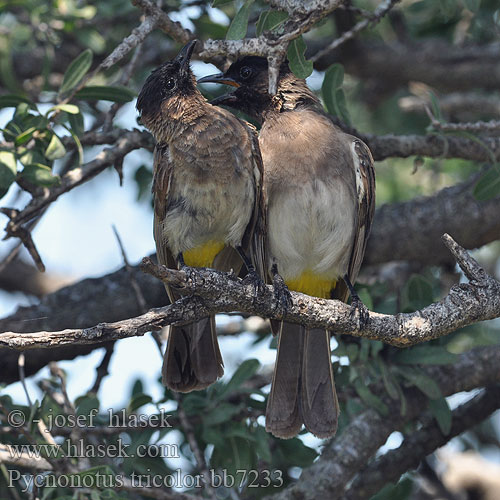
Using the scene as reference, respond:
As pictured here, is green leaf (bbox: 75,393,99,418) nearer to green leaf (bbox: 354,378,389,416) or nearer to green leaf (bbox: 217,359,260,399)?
green leaf (bbox: 217,359,260,399)

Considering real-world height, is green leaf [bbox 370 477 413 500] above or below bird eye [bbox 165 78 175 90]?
below

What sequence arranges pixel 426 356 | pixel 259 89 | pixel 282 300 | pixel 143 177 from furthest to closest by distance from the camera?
pixel 143 177, pixel 259 89, pixel 426 356, pixel 282 300

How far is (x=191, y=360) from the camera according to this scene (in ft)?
13.8

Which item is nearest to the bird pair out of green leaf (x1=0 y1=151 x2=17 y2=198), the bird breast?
the bird breast

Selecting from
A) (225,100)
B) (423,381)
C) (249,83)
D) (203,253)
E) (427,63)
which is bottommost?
(423,381)

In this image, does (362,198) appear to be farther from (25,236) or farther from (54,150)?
(25,236)

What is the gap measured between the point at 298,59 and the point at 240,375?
5.63 feet

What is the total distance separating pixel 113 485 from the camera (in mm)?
3553

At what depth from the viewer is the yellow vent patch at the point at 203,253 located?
13.9 feet

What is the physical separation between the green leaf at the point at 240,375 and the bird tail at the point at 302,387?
5.6 inches

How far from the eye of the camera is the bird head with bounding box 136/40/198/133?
446cm

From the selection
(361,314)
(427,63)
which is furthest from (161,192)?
(427,63)

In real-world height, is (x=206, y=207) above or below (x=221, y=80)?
below

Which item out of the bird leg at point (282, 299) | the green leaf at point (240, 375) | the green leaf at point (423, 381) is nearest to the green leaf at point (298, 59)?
the bird leg at point (282, 299)
